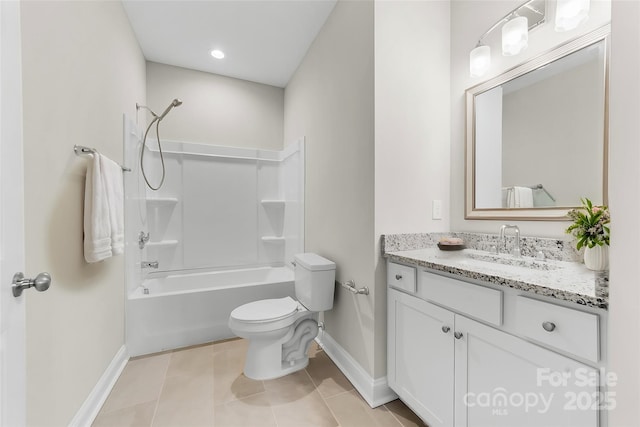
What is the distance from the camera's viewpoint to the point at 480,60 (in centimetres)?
155

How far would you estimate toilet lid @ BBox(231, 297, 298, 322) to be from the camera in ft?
5.84

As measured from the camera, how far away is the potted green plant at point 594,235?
103 cm

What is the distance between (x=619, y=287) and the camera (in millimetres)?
640

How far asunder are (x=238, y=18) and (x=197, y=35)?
473mm

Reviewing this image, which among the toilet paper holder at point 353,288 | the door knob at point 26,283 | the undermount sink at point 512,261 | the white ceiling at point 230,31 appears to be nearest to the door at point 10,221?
the door knob at point 26,283

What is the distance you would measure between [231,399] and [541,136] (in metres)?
2.29

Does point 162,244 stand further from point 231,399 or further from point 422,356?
point 422,356

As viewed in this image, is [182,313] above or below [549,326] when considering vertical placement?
below

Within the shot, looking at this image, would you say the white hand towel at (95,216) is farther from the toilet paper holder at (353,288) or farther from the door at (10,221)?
the toilet paper holder at (353,288)

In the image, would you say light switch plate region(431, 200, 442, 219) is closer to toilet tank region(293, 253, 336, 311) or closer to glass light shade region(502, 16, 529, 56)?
toilet tank region(293, 253, 336, 311)

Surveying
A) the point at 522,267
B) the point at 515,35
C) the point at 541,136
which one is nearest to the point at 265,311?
the point at 522,267

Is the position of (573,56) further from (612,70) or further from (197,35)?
(197,35)

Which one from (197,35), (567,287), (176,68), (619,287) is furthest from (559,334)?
(176,68)

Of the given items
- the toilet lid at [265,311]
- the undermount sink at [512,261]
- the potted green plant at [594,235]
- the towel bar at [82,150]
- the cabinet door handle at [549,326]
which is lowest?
the toilet lid at [265,311]
